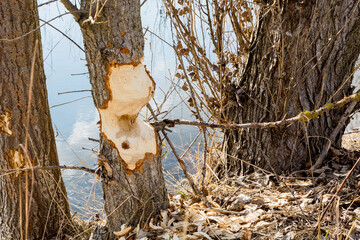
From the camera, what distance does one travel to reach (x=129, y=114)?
1.50 m

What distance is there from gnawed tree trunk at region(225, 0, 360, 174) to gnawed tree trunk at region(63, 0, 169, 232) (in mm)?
635

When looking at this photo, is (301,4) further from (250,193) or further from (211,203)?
(211,203)

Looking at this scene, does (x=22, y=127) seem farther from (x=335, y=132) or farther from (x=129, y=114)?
(x=335, y=132)

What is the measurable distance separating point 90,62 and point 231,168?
1.33m

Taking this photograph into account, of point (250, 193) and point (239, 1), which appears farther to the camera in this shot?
point (239, 1)

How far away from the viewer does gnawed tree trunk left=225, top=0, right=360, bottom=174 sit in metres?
1.95

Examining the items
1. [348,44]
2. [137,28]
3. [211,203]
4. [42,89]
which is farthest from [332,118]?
[42,89]

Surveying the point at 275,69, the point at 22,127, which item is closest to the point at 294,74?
the point at 275,69

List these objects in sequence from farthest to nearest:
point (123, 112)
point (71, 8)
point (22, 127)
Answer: point (22, 127) → point (123, 112) → point (71, 8)

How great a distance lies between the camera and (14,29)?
72.9 inches

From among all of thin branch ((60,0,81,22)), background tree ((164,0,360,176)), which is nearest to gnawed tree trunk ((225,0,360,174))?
background tree ((164,0,360,176))

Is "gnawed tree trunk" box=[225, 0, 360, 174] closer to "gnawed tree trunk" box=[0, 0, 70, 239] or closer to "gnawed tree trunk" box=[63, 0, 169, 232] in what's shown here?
"gnawed tree trunk" box=[63, 0, 169, 232]

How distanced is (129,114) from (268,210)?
900 millimetres

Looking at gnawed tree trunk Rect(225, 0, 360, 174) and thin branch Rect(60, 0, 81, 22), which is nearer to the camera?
thin branch Rect(60, 0, 81, 22)
